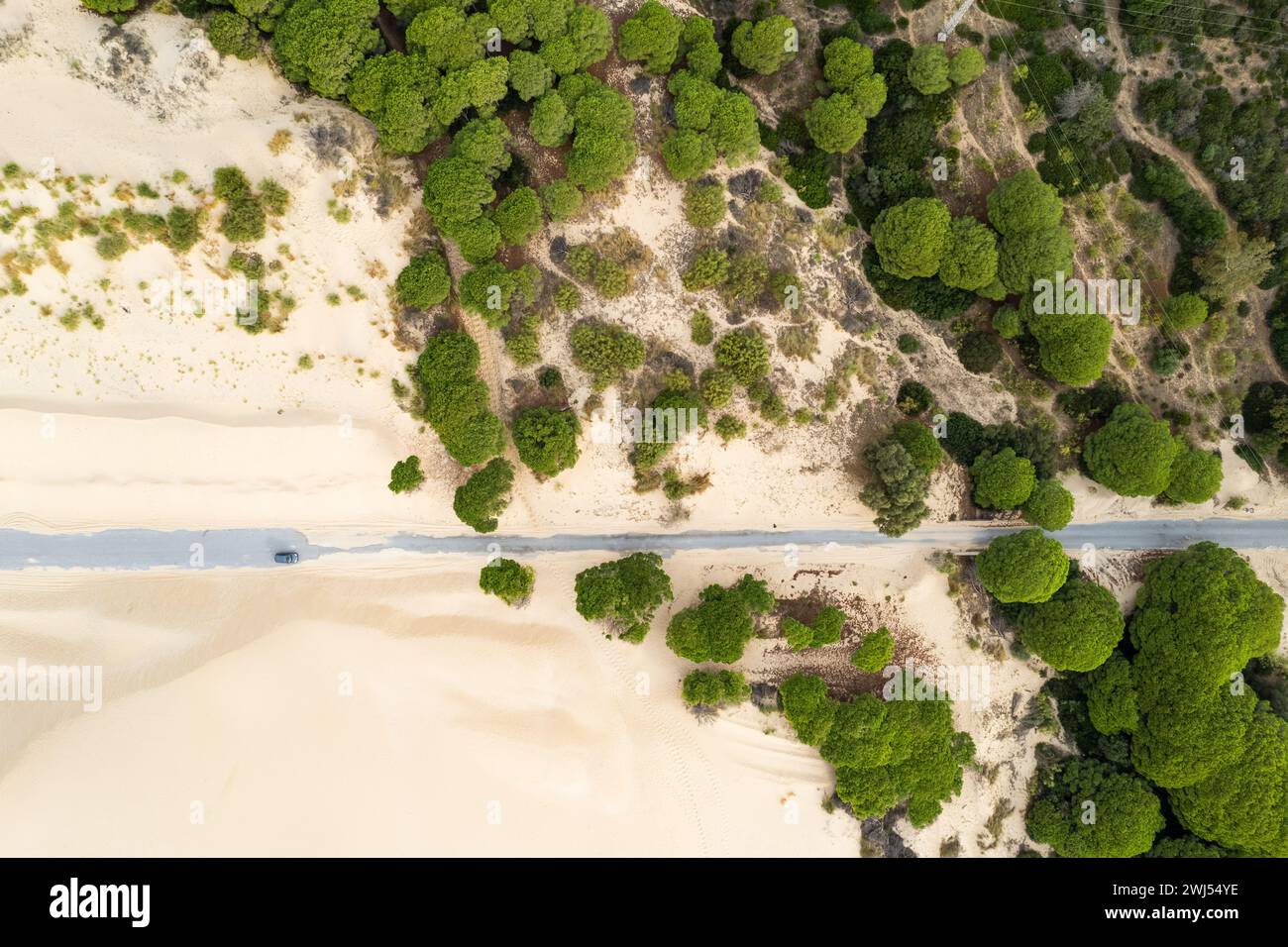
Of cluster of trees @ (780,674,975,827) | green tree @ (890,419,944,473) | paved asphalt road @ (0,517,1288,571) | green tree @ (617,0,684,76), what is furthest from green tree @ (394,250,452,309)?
cluster of trees @ (780,674,975,827)

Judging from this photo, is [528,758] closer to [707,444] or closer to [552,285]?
[707,444]

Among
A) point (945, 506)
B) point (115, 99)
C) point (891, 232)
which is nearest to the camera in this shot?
point (115, 99)

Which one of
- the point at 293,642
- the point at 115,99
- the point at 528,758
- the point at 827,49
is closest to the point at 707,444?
the point at 528,758

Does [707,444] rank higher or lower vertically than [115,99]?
lower

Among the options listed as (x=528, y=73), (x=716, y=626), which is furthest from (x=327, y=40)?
(x=716, y=626)

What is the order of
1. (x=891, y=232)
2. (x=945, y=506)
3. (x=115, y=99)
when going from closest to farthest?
(x=115, y=99), (x=891, y=232), (x=945, y=506)

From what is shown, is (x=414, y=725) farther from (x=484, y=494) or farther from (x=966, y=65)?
(x=966, y=65)

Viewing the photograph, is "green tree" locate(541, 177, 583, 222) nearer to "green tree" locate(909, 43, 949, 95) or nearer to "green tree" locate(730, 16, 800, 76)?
"green tree" locate(730, 16, 800, 76)
